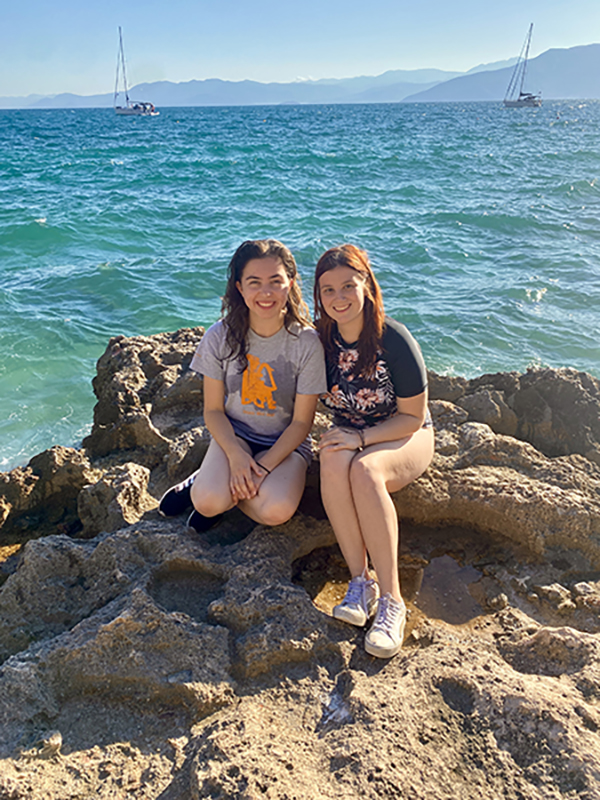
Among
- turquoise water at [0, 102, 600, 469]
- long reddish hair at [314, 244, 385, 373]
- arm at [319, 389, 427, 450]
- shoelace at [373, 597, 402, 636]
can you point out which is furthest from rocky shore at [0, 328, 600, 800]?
turquoise water at [0, 102, 600, 469]

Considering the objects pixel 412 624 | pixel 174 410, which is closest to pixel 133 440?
pixel 174 410

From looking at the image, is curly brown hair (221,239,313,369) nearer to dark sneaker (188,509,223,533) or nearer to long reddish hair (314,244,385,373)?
long reddish hair (314,244,385,373)

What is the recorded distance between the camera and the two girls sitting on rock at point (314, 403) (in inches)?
109

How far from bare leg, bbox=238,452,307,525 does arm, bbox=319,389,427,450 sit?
0.26 metres

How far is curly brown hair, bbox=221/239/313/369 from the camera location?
3.02 m

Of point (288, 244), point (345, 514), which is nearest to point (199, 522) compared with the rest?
point (345, 514)

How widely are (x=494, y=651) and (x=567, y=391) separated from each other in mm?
2130

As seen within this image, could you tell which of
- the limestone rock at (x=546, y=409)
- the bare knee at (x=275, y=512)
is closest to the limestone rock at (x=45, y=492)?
the bare knee at (x=275, y=512)

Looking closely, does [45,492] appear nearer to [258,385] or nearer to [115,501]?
[115,501]

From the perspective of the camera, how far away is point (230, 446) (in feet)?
10.2

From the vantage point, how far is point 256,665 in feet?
7.74

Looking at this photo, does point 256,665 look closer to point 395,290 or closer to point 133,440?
point 133,440

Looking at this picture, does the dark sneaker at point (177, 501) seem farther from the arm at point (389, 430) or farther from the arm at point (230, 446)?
the arm at point (389, 430)

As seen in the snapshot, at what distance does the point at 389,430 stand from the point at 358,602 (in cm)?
84
